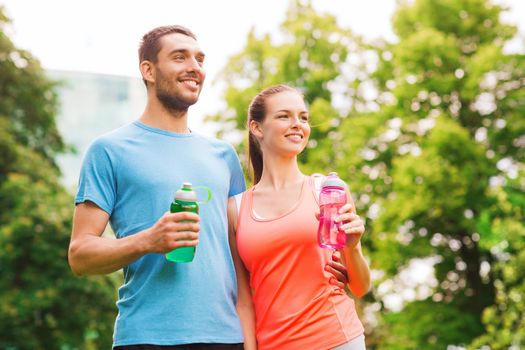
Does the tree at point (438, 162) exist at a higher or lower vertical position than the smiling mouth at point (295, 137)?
higher

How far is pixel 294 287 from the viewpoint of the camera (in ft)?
11.4

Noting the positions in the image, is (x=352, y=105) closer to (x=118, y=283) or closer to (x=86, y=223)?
(x=118, y=283)

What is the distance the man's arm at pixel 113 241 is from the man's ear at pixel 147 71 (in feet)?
2.61

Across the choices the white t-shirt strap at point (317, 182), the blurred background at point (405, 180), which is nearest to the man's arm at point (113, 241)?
the white t-shirt strap at point (317, 182)

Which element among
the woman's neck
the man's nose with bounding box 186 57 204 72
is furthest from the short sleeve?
the woman's neck

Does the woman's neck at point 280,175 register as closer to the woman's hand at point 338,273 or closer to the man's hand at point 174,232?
the woman's hand at point 338,273

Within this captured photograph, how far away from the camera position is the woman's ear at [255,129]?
4.08 metres

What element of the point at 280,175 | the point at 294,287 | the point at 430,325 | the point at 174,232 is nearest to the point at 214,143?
the point at 280,175

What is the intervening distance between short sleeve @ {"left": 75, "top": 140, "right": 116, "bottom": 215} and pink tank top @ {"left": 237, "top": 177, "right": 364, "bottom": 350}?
30.5 inches

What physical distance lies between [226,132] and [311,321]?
59.4ft

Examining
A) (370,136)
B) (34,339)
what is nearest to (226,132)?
(370,136)

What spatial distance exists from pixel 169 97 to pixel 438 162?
12.7 meters

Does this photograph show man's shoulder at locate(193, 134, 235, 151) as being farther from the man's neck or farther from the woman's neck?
the woman's neck

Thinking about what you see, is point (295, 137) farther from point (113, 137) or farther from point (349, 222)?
point (113, 137)
